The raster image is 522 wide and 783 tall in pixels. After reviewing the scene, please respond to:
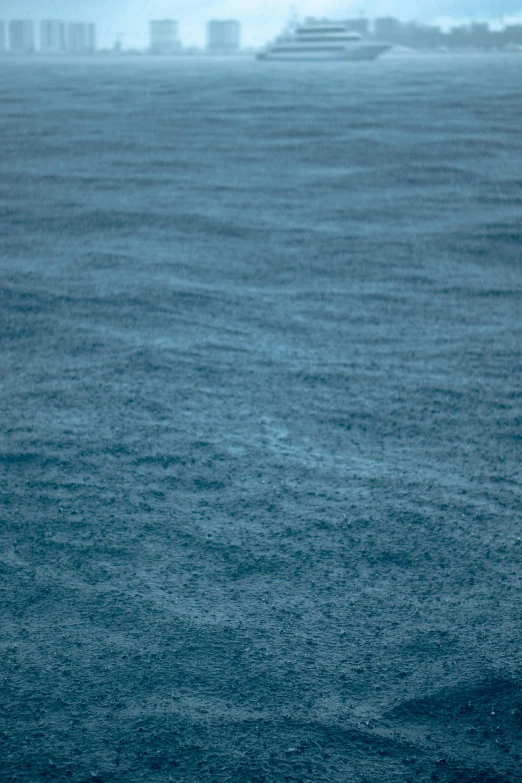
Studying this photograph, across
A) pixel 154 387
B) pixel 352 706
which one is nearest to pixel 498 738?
pixel 352 706

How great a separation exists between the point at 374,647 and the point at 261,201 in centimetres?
697

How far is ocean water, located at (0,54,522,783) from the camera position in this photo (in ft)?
6.10

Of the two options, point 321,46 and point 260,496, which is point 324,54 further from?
point 260,496

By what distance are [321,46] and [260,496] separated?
137ft

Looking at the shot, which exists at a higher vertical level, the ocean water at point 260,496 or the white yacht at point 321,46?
the white yacht at point 321,46

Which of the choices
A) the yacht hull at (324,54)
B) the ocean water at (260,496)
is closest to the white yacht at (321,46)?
the yacht hull at (324,54)

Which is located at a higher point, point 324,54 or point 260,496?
point 324,54

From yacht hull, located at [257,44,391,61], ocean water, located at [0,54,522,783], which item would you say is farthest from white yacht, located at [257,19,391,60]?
ocean water, located at [0,54,522,783]

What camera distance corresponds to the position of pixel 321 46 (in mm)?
40188

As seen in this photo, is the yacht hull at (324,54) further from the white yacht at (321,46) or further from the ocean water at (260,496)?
the ocean water at (260,496)

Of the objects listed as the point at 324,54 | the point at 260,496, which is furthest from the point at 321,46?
the point at 260,496

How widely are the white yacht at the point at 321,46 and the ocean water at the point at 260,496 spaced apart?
3664cm

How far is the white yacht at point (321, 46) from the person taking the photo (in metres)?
40.4

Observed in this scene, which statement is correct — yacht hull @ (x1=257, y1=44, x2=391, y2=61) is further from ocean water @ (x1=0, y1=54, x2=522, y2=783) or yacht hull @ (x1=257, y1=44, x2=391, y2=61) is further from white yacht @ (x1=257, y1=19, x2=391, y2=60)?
ocean water @ (x1=0, y1=54, x2=522, y2=783)
